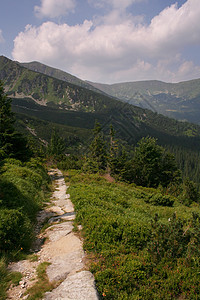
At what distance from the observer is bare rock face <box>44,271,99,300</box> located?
386cm

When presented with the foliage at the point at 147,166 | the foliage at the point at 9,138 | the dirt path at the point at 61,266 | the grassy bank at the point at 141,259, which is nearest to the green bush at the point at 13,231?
Answer: the dirt path at the point at 61,266

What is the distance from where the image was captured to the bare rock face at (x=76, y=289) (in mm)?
3855

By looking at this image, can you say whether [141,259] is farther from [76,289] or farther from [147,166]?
[147,166]

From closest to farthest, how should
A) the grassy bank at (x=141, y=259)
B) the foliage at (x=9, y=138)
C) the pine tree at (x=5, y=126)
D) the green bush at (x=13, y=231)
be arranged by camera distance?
the grassy bank at (x=141, y=259) → the green bush at (x=13, y=231) → the pine tree at (x=5, y=126) → the foliage at (x=9, y=138)

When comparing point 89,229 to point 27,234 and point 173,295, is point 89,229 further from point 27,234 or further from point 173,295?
point 173,295

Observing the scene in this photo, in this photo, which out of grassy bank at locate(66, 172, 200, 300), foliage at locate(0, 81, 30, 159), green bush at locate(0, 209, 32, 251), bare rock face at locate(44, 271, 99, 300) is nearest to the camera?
bare rock face at locate(44, 271, 99, 300)

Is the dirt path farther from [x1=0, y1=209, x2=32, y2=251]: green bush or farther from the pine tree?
the pine tree

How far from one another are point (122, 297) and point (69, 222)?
187 inches

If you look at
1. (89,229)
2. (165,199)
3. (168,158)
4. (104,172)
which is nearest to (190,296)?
(89,229)

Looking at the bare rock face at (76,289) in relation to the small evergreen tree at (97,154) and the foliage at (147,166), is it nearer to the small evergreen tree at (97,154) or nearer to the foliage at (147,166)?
the small evergreen tree at (97,154)

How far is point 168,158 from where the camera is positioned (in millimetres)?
46406

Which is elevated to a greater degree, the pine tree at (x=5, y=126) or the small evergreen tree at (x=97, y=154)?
the pine tree at (x=5, y=126)

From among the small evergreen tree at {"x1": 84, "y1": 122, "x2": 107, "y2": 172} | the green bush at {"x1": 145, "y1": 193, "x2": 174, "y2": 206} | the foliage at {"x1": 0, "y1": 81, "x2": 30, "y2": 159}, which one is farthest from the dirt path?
the small evergreen tree at {"x1": 84, "y1": 122, "x2": 107, "y2": 172}

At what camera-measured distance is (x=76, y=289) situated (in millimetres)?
4035
